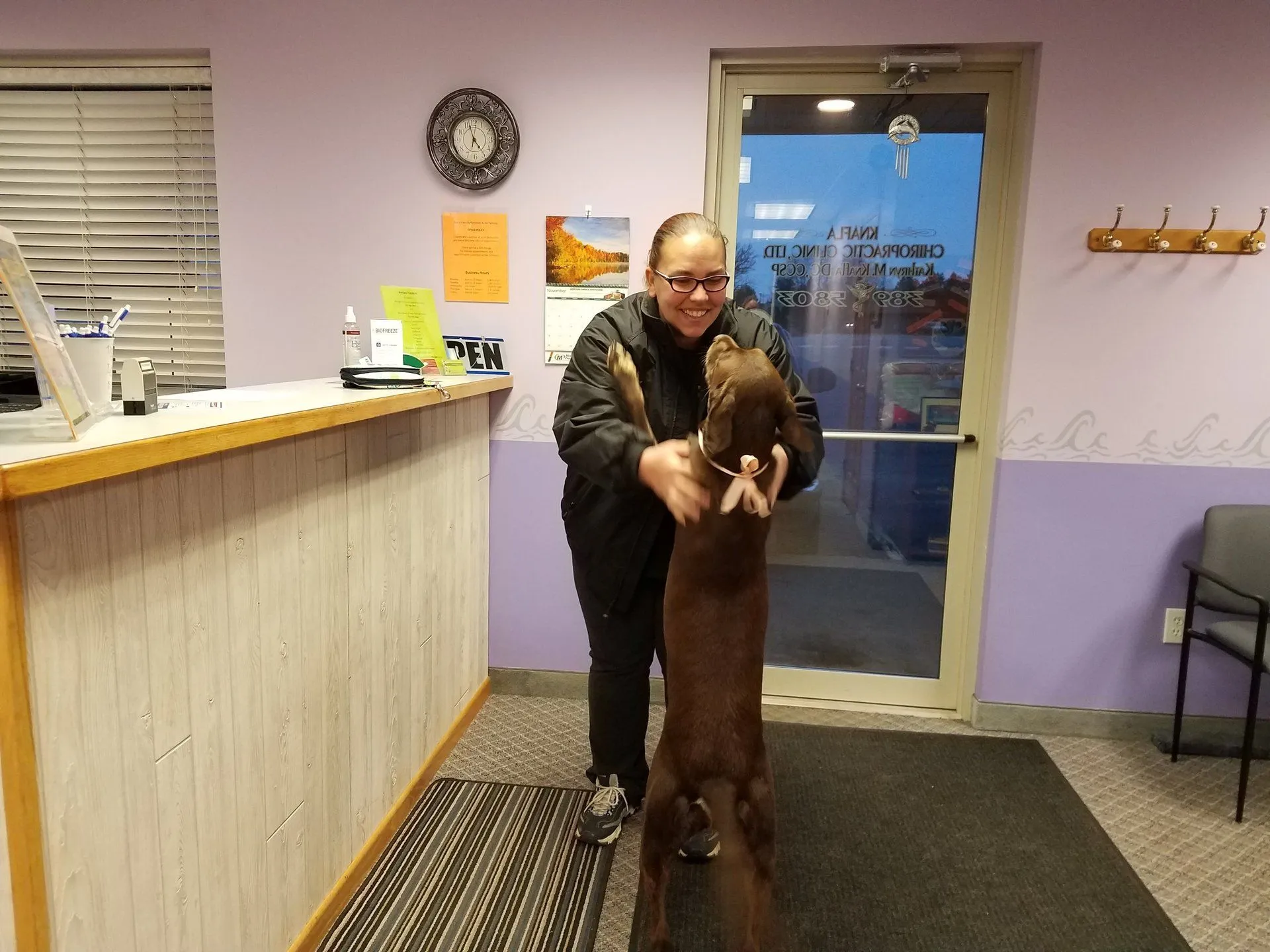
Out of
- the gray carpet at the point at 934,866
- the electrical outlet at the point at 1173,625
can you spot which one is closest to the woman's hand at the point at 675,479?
the gray carpet at the point at 934,866

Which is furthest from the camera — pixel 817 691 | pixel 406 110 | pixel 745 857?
pixel 817 691

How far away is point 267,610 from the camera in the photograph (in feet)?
5.14

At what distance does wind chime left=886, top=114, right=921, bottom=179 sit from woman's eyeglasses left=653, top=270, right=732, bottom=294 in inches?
63.1

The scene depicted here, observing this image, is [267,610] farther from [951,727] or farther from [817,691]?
[951,727]

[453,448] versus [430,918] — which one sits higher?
[453,448]

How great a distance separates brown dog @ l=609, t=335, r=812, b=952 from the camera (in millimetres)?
1459

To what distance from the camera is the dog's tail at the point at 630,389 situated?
5.60 ft

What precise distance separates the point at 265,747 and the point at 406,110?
7.65ft

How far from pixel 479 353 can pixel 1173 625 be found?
109 inches

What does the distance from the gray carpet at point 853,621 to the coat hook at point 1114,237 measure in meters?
→ 1.40

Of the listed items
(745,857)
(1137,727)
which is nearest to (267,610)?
(745,857)

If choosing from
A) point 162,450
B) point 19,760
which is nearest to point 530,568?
point 162,450

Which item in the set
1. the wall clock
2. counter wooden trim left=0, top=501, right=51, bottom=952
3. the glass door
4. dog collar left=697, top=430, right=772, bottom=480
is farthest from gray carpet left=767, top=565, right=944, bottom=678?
counter wooden trim left=0, top=501, right=51, bottom=952

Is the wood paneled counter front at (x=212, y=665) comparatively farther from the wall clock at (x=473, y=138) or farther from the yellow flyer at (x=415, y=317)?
the wall clock at (x=473, y=138)
